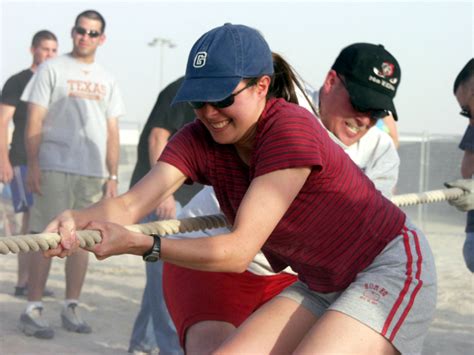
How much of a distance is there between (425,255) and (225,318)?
82 centimetres

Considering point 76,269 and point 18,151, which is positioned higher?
point 18,151

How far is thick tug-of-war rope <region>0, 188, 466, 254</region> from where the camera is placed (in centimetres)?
260

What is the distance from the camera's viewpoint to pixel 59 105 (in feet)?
22.2

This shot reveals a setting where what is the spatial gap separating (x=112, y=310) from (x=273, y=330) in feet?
15.5

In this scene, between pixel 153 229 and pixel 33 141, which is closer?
pixel 153 229

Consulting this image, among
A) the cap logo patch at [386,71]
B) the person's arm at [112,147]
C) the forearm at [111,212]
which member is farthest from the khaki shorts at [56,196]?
the forearm at [111,212]

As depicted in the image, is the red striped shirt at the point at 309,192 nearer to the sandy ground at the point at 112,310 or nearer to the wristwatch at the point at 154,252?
the wristwatch at the point at 154,252

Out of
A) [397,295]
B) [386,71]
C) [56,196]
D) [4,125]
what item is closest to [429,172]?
[4,125]

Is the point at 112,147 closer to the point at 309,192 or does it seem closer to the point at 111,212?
the point at 111,212

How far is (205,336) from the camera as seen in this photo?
3350mm

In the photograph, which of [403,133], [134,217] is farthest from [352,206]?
[403,133]

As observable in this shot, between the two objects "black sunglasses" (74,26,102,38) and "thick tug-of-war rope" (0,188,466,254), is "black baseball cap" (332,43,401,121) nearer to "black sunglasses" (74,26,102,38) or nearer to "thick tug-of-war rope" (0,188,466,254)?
"thick tug-of-war rope" (0,188,466,254)

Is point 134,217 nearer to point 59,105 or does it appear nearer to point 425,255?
point 425,255

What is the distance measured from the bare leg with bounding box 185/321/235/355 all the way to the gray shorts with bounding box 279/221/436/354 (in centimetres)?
47
